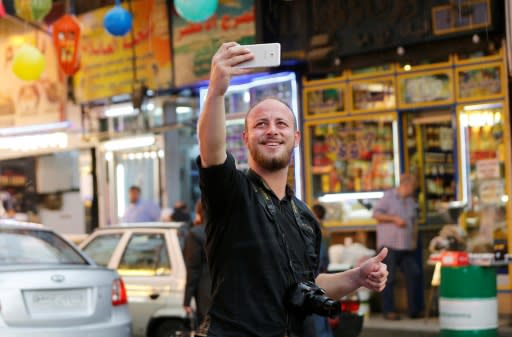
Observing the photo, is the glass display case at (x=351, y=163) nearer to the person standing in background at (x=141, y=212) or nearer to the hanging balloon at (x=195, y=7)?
the hanging balloon at (x=195, y=7)

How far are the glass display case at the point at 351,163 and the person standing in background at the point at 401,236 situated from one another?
109cm

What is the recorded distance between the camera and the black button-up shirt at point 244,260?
13.3 feet

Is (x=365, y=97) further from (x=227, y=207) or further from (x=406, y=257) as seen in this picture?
(x=227, y=207)

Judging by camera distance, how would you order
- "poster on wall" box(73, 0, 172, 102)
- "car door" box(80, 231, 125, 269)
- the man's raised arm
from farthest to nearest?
"poster on wall" box(73, 0, 172, 102) < "car door" box(80, 231, 125, 269) < the man's raised arm

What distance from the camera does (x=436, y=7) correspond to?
14.6 meters

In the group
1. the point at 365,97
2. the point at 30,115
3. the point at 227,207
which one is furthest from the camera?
the point at 30,115

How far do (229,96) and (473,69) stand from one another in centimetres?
484

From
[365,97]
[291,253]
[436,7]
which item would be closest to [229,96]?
[365,97]

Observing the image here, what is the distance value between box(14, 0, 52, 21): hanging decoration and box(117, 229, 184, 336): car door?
5225mm

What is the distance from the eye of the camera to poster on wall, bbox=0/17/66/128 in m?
22.4

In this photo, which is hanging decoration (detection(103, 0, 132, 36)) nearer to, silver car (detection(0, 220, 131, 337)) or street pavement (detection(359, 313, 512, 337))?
street pavement (detection(359, 313, 512, 337))

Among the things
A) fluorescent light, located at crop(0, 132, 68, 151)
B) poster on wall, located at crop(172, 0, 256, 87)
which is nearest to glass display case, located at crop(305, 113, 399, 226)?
poster on wall, located at crop(172, 0, 256, 87)

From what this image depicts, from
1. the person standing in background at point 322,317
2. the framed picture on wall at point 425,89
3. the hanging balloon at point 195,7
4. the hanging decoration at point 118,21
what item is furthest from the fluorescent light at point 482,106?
the hanging decoration at point 118,21

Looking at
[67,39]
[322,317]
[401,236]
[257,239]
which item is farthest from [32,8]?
[257,239]
